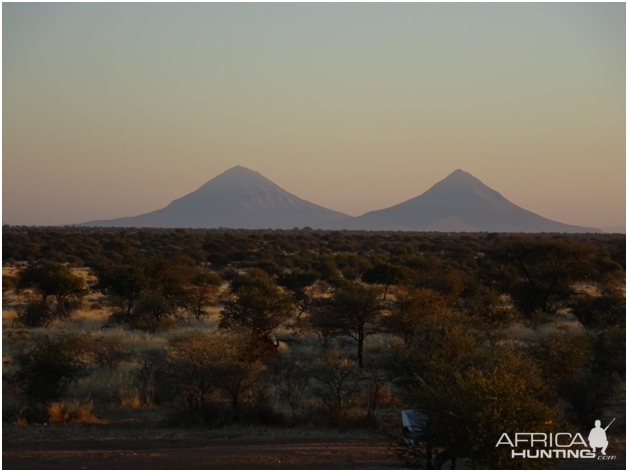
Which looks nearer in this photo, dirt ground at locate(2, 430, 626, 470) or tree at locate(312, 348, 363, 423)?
dirt ground at locate(2, 430, 626, 470)

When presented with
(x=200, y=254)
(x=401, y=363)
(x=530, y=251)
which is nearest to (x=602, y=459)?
(x=401, y=363)

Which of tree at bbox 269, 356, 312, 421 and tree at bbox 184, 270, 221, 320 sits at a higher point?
tree at bbox 184, 270, 221, 320

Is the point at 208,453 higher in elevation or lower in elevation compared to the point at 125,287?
lower

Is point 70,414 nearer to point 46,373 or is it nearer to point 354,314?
point 46,373

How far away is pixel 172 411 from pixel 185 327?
352 inches

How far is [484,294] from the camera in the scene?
82.9 ft

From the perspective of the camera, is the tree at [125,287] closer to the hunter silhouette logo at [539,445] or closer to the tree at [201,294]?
the tree at [201,294]

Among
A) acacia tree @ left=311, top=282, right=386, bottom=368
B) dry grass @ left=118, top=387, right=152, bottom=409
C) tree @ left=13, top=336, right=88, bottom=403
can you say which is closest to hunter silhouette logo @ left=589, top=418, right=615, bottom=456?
acacia tree @ left=311, top=282, right=386, bottom=368

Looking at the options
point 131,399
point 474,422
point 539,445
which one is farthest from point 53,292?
point 539,445

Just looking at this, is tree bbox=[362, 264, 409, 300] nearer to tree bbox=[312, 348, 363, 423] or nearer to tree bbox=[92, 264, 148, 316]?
tree bbox=[92, 264, 148, 316]

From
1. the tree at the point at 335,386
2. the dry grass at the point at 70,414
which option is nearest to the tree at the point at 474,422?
the tree at the point at 335,386

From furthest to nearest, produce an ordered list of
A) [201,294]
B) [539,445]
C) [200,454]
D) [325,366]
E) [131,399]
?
[201,294] < [131,399] < [325,366] < [200,454] < [539,445]

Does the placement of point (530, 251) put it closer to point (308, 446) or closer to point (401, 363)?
point (401, 363)

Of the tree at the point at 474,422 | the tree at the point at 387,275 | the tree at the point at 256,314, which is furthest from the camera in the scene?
the tree at the point at 387,275
